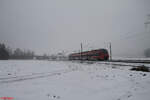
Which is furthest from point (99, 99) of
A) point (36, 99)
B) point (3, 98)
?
point (3, 98)

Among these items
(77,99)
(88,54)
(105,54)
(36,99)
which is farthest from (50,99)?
(88,54)

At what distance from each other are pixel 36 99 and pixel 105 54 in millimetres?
26215

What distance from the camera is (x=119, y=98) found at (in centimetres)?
411

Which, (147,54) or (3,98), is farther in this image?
(147,54)

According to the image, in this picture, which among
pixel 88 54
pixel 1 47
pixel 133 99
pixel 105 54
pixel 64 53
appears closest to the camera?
pixel 133 99

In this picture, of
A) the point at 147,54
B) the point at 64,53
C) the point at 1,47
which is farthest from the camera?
the point at 64,53

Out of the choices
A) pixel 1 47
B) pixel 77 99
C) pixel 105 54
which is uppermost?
pixel 1 47

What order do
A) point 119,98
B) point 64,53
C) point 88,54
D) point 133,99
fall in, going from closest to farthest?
point 133,99
point 119,98
point 88,54
point 64,53

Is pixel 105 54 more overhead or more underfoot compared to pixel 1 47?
more underfoot

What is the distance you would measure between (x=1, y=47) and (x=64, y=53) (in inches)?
1989

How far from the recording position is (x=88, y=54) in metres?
32.7

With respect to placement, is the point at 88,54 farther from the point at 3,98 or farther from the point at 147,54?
the point at 147,54

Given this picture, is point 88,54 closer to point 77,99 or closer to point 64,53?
point 77,99

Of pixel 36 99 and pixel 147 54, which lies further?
pixel 147 54
